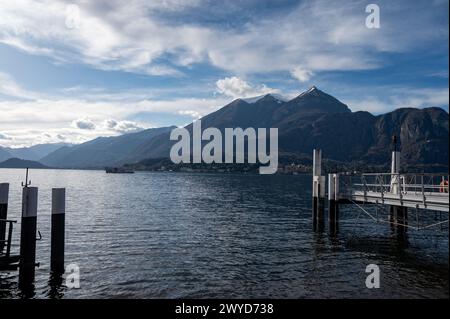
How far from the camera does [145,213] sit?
163ft

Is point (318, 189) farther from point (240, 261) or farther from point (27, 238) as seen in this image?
point (27, 238)

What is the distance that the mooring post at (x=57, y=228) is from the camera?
19.3 metres

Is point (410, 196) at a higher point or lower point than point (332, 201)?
higher

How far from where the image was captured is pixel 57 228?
1927 centimetres

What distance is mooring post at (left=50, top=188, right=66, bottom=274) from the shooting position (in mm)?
19312

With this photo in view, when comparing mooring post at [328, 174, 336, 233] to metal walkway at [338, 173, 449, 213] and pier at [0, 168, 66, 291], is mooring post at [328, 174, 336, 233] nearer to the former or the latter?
metal walkway at [338, 173, 449, 213]

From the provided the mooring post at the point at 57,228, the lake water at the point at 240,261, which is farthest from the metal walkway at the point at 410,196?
the mooring post at the point at 57,228

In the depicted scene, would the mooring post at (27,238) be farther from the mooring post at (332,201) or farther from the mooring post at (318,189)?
the mooring post at (318,189)

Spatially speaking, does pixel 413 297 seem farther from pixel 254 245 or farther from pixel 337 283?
pixel 254 245

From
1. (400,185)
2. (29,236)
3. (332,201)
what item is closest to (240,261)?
(29,236)

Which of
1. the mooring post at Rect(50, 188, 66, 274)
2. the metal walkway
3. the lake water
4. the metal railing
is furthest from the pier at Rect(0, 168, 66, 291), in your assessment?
→ the metal walkway

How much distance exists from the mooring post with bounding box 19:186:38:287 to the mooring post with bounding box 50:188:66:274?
3.73 feet

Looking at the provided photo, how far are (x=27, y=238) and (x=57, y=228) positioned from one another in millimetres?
1501
